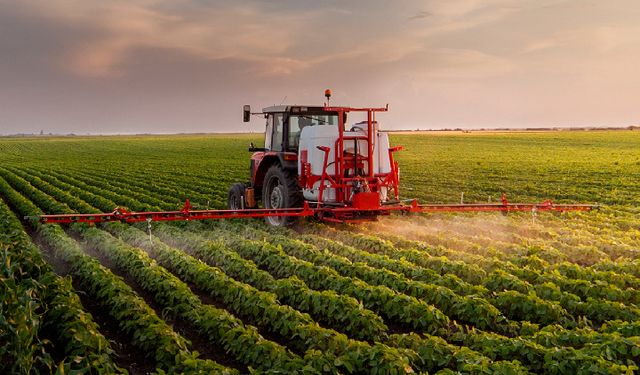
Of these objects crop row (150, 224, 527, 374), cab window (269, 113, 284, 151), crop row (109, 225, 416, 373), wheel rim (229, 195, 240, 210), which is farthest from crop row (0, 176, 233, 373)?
cab window (269, 113, 284, 151)

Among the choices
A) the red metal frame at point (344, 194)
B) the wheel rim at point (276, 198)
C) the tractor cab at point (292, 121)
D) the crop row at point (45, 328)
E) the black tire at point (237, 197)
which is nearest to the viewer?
the crop row at point (45, 328)

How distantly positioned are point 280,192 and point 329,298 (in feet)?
19.0

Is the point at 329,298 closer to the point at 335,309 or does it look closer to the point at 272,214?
the point at 335,309

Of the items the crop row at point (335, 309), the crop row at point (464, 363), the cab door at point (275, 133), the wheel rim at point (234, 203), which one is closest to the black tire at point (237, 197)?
the wheel rim at point (234, 203)

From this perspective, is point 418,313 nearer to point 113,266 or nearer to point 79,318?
point 79,318

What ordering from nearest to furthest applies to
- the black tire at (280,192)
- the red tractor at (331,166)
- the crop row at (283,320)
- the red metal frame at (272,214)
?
the crop row at (283,320)
the red metal frame at (272,214)
the red tractor at (331,166)
the black tire at (280,192)

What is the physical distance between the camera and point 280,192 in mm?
13383

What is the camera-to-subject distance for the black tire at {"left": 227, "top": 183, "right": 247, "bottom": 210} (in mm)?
15367

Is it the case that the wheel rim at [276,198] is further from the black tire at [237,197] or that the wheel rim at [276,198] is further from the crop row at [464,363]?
the crop row at [464,363]

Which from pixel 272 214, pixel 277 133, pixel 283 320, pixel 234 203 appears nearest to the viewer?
pixel 283 320

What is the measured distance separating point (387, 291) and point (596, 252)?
15.9 ft

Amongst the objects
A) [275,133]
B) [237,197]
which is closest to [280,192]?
[275,133]

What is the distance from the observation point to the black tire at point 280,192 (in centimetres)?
1301

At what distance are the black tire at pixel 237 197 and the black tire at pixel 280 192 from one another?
1123 mm
